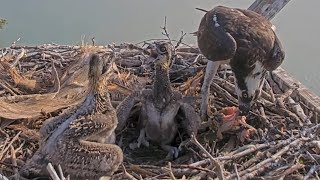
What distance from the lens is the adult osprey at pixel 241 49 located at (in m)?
3.85

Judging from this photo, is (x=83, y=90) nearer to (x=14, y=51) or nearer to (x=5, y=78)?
(x=5, y=78)

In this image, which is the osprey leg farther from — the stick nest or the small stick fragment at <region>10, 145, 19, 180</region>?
the small stick fragment at <region>10, 145, 19, 180</region>

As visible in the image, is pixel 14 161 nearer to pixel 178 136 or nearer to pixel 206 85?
pixel 178 136

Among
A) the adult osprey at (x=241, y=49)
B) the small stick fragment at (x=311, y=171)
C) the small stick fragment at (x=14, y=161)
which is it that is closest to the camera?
the small stick fragment at (x=14, y=161)

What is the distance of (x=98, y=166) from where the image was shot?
3.03m

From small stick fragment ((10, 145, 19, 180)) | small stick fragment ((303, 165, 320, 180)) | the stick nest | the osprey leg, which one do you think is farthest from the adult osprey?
small stick fragment ((10, 145, 19, 180))

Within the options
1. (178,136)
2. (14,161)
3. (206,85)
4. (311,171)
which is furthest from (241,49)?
(14,161)

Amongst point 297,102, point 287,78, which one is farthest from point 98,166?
point 287,78

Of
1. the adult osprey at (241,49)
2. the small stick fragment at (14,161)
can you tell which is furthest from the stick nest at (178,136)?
the adult osprey at (241,49)

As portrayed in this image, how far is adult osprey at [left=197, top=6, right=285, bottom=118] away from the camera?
385cm

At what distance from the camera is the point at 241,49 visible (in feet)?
12.7

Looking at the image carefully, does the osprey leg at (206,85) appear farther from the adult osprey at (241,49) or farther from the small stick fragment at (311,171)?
the small stick fragment at (311,171)

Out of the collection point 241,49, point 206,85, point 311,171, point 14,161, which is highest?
point 241,49

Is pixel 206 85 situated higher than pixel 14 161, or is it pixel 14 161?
pixel 206 85
